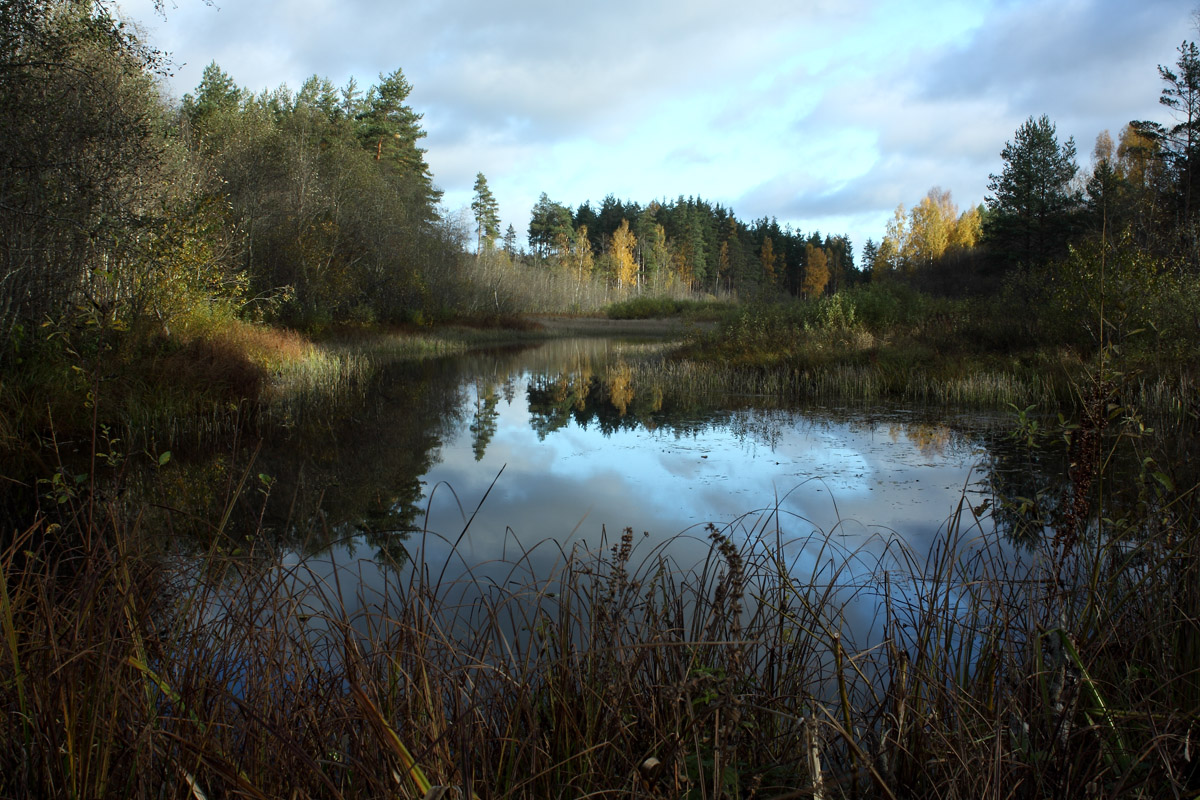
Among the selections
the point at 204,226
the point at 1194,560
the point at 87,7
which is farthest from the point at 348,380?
the point at 1194,560

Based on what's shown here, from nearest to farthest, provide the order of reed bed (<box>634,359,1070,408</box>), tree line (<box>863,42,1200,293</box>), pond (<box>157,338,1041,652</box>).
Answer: pond (<box>157,338,1041,652</box>) < reed bed (<box>634,359,1070,408</box>) < tree line (<box>863,42,1200,293</box>)

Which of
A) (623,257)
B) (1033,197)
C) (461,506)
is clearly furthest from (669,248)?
(461,506)

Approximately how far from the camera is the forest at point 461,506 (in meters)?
1.77

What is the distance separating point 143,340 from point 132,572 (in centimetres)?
918

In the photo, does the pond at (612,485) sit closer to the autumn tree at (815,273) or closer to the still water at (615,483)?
the still water at (615,483)

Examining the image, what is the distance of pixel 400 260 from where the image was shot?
2734 centimetres

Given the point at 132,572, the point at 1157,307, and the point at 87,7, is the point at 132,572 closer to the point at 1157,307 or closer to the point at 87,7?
the point at 87,7

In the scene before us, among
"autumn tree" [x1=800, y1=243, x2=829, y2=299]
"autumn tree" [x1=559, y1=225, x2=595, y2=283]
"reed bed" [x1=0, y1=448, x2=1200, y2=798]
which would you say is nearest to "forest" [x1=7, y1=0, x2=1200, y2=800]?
"reed bed" [x1=0, y1=448, x2=1200, y2=798]

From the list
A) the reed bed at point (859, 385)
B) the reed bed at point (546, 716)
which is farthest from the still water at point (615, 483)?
the reed bed at point (859, 385)

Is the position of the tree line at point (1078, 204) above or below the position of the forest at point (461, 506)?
above

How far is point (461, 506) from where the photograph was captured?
11.6 feet

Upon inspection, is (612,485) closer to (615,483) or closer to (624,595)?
(615,483)

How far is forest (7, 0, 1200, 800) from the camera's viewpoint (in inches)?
69.6

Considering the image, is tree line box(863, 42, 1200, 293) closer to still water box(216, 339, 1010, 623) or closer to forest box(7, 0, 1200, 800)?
forest box(7, 0, 1200, 800)
